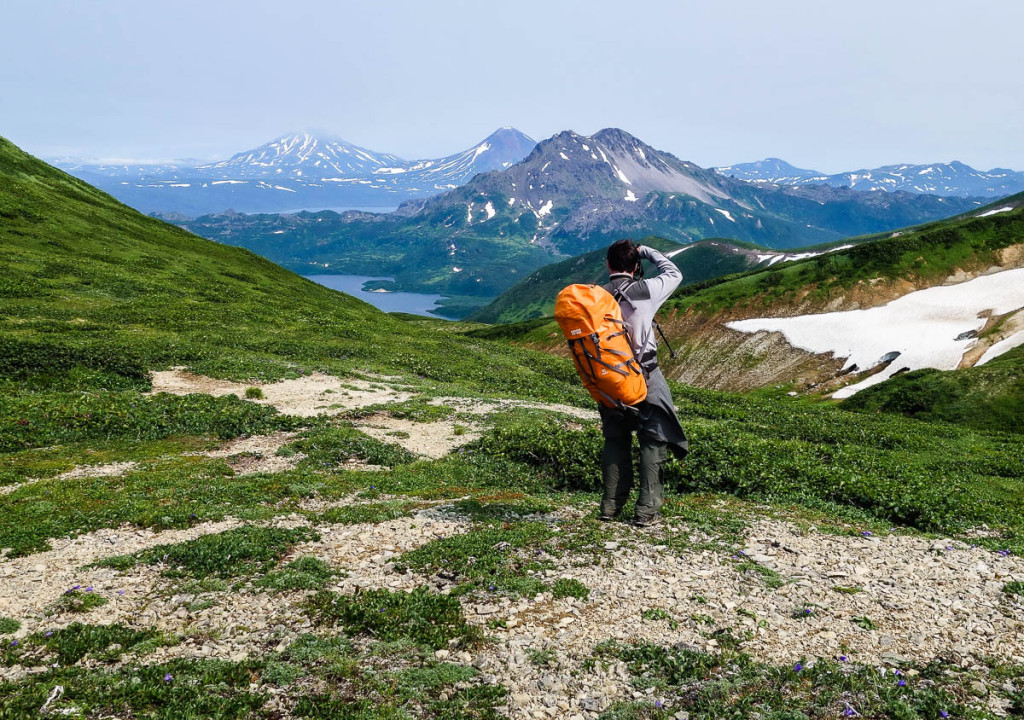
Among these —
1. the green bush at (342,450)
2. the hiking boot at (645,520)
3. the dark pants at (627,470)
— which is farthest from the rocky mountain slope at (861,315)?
the dark pants at (627,470)

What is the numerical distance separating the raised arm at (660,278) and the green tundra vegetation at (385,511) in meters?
5.00

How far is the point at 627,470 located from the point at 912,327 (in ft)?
266

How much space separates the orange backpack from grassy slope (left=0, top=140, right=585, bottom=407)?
77.2ft

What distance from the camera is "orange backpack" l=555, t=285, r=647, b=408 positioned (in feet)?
30.8

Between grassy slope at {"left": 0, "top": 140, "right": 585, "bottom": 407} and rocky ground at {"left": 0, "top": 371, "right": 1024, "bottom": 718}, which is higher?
grassy slope at {"left": 0, "top": 140, "right": 585, "bottom": 407}

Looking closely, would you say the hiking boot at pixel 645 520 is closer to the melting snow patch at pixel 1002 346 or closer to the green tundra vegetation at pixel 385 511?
the green tundra vegetation at pixel 385 511

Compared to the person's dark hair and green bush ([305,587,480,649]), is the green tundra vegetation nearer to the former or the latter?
green bush ([305,587,480,649])

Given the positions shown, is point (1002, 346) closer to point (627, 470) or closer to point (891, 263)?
point (891, 263)

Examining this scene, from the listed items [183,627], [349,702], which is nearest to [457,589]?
[349,702]

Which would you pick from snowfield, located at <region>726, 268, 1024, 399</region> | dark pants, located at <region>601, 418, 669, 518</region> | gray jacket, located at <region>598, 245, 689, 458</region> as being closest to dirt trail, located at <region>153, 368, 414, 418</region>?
dark pants, located at <region>601, 418, 669, 518</region>

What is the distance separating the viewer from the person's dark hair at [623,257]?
1047 cm

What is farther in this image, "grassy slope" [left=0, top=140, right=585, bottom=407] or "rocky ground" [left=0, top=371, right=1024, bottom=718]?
"grassy slope" [left=0, top=140, right=585, bottom=407]

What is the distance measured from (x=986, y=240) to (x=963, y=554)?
4420 inches

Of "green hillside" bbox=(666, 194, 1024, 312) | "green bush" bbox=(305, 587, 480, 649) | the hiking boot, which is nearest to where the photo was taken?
"green bush" bbox=(305, 587, 480, 649)
